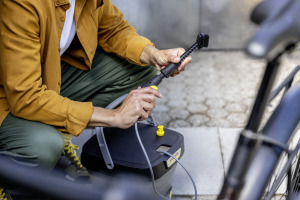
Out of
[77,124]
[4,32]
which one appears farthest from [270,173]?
[4,32]

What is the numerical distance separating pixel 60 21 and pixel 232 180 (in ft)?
4.13

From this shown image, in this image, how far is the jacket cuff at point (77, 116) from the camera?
1.67m

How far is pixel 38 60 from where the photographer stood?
1.62 meters

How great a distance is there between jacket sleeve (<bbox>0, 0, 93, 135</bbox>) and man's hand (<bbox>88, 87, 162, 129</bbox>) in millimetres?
51

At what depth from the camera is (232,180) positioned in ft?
2.58

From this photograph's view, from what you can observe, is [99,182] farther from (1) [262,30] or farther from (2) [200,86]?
(2) [200,86]

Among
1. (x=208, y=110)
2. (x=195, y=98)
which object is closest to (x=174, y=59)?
(x=208, y=110)

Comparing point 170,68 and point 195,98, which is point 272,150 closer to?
point 170,68

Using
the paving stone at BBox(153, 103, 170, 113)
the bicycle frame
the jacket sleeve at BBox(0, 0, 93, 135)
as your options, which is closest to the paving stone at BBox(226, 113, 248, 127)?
the paving stone at BBox(153, 103, 170, 113)

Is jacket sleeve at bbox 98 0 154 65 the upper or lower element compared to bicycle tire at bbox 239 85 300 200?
lower

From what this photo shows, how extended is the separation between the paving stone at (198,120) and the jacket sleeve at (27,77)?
1.25 m

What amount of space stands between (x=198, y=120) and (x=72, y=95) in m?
1.10

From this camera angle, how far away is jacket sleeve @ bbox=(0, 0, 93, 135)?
1533 mm

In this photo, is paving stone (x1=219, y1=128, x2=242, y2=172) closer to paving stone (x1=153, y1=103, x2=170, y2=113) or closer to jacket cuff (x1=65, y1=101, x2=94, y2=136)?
paving stone (x1=153, y1=103, x2=170, y2=113)
